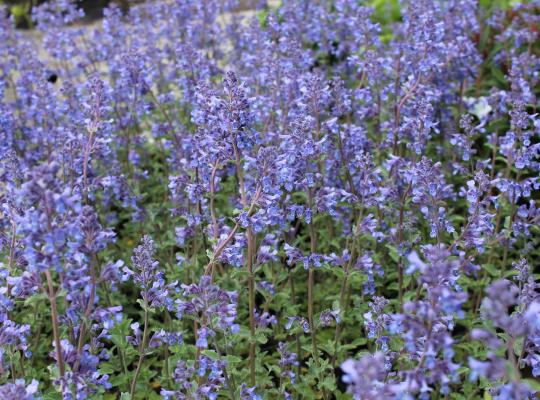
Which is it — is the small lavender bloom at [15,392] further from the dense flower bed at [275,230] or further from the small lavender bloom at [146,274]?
the small lavender bloom at [146,274]

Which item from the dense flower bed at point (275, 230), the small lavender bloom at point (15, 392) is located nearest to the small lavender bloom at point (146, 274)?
the dense flower bed at point (275, 230)

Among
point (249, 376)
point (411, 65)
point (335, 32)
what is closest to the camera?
point (249, 376)

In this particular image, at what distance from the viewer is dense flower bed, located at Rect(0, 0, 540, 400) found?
2924 millimetres

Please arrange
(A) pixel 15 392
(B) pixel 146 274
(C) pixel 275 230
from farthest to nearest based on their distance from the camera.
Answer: (C) pixel 275 230
(B) pixel 146 274
(A) pixel 15 392

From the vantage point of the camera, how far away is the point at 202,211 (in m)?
4.29

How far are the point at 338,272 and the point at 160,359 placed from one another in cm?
151

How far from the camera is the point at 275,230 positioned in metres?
4.39

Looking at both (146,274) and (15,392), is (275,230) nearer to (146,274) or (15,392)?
(146,274)

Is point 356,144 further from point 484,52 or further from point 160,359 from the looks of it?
point 484,52

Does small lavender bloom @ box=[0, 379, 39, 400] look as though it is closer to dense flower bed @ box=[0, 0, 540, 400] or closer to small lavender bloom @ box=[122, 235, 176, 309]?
dense flower bed @ box=[0, 0, 540, 400]

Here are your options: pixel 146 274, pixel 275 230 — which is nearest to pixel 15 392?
pixel 146 274

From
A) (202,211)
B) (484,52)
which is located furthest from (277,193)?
(484,52)

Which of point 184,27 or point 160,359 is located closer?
point 160,359

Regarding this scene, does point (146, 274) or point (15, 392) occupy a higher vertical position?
point (146, 274)
